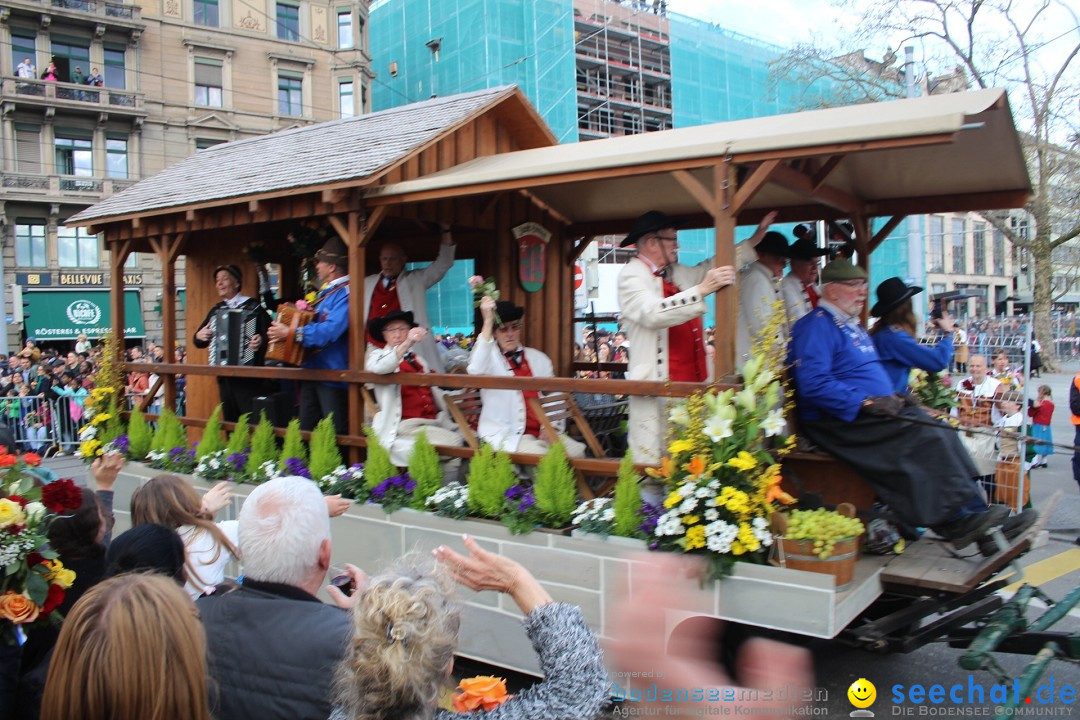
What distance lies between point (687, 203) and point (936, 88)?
2224 centimetres

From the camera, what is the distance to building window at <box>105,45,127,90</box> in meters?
34.2

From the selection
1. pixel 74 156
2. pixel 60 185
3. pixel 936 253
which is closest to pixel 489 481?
pixel 60 185

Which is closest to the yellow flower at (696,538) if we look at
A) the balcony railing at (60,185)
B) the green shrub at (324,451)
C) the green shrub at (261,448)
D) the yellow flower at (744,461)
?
the yellow flower at (744,461)

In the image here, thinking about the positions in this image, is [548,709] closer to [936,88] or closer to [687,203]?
[687,203]

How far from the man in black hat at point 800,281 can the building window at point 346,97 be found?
35160 mm

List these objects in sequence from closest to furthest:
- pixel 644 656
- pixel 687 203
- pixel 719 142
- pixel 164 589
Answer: pixel 644 656 < pixel 164 589 < pixel 719 142 < pixel 687 203

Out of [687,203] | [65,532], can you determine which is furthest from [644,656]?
[687,203]

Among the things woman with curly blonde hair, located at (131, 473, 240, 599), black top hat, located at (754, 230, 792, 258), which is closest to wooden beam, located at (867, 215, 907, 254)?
black top hat, located at (754, 230, 792, 258)

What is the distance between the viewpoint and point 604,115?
3928cm

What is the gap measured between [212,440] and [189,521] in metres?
3.44

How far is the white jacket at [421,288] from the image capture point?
22.6 ft

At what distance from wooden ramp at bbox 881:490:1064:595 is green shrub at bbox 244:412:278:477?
15.2ft

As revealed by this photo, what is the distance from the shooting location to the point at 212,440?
701 centimetres

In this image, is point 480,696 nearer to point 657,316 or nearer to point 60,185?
point 657,316
